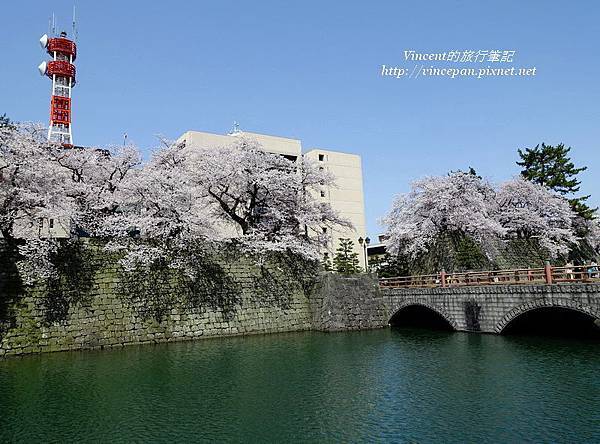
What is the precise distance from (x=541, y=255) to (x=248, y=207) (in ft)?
81.6

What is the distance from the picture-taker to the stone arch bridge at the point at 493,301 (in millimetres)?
18203

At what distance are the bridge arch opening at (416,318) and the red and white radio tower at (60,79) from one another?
149 feet

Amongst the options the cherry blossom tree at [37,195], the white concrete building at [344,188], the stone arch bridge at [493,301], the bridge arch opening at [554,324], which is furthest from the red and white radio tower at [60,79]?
the bridge arch opening at [554,324]

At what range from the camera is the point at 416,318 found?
31297 millimetres

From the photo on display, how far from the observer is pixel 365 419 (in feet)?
35.8

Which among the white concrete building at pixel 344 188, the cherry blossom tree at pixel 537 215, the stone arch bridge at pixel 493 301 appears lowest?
the stone arch bridge at pixel 493 301

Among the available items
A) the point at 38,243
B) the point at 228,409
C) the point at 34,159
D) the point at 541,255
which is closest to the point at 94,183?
the point at 34,159

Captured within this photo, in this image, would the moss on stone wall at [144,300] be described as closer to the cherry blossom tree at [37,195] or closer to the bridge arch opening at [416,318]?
the cherry blossom tree at [37,195]

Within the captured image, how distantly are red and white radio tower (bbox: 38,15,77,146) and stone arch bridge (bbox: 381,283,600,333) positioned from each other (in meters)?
47.3

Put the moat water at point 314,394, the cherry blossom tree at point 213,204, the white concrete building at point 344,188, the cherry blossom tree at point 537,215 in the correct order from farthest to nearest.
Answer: the white concrete building at point 344,188
the cherry blossom tree at point 537,215
the cherry blossom tree at point 213,204
the moat water at point 314,394

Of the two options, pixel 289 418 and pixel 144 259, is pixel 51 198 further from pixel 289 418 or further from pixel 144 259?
pixel 289 418

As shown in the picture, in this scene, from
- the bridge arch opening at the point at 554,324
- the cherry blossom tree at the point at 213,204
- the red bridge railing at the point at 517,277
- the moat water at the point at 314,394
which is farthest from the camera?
the cherry blossom tree at the point at 213,204

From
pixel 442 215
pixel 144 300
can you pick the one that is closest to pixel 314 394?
pixel 144 300

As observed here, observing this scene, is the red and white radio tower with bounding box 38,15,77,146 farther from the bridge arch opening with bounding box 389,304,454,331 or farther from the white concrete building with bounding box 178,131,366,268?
the bridge arch opening with bounding box 389,304,454,331
